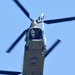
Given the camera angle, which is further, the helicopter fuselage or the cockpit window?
the cockpit window

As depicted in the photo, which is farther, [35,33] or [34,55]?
[35,33]

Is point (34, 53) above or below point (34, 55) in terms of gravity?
above

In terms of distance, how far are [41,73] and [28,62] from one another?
1.78m

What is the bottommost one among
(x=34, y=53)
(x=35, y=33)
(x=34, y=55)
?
(x=34, y=55)

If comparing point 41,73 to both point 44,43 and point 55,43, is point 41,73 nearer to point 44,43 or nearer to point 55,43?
point 44,43

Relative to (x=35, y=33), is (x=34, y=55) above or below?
below

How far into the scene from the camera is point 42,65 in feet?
76.9

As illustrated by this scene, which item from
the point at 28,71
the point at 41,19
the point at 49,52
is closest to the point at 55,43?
the point at 49,52

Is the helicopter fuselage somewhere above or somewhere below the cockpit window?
below

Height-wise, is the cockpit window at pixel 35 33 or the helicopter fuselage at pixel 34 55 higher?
the cockpit window at pixel 35 33

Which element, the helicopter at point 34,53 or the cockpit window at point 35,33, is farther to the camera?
the cockpit window at point 35,33

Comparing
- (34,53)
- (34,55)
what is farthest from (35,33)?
(34,55)

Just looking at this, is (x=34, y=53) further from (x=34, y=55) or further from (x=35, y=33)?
(x=35, y=33)

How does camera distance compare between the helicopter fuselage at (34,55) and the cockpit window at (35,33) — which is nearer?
the helicopter fuselage at (34,55)
